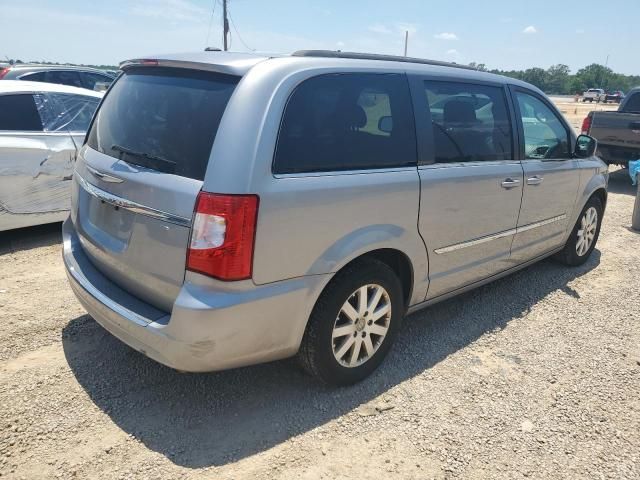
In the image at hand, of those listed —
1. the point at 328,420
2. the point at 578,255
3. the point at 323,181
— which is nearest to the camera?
the point at 323,181

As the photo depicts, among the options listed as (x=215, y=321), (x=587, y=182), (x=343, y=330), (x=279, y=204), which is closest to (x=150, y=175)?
(x=279, y=204)

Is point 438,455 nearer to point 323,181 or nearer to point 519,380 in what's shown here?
point 519,380

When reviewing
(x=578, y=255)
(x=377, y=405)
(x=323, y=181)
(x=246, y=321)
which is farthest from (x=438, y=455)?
(x=578, y=255)

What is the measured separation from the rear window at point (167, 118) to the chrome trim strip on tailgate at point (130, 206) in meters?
0.20

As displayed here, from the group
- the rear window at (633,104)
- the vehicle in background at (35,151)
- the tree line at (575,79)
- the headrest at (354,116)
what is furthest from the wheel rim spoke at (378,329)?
the tree line at (575,79)

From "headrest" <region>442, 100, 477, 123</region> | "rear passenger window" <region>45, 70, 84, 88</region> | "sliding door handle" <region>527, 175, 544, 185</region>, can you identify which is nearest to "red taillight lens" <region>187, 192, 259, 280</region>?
"headrest" <region>442, 100, 477, 123</region>

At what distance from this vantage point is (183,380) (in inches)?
118

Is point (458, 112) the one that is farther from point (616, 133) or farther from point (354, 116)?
point (616, 133)

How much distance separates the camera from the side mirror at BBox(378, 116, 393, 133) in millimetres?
2891

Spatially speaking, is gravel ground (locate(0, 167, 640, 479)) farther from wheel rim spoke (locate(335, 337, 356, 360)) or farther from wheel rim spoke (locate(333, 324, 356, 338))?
wheel rim spoke (locate(333, 324, 356, 338))

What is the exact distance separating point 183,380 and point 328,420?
35.3 inches

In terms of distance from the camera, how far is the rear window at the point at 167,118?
2.39 meters

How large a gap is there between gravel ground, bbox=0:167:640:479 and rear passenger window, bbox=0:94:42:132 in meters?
1.89

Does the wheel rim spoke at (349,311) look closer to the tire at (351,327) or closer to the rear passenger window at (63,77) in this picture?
the tire at (351,327)
